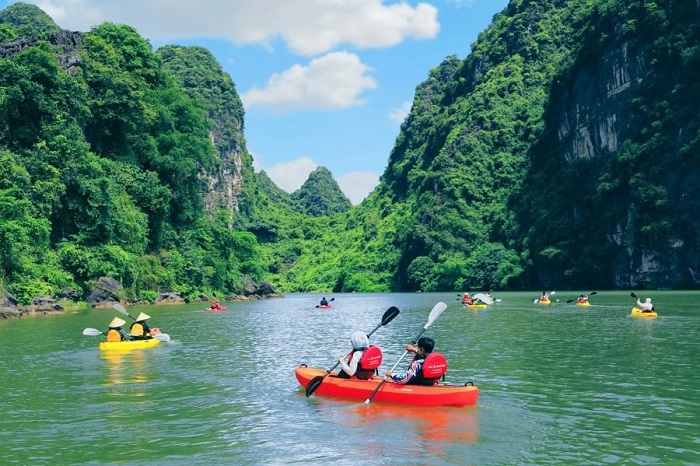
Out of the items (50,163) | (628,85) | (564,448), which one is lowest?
(564,448)

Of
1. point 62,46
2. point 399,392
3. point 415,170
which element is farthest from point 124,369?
point 415,170

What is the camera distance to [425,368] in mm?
12133

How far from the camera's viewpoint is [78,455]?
9.26 meters

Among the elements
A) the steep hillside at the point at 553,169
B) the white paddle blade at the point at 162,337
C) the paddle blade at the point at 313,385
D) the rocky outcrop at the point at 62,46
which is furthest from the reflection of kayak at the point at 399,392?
the steep hillside at the point at 553,169

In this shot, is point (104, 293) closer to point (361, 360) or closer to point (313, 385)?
point (313, 385)

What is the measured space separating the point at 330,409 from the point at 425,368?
1.82 m

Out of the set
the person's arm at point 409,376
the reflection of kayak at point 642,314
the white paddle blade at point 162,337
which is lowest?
the reflection of kayak at point 642,314

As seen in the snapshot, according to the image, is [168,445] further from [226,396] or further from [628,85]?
[628,85]

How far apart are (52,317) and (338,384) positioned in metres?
26.1

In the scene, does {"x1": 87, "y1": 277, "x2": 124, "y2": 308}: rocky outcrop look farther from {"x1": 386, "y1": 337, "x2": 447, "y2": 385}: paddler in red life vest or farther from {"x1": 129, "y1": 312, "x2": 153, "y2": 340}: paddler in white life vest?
{"x1": 386, "y1": 337, "x2": 447, "y2": 385}: paddler in red life vest

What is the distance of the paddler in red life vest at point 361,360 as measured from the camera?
13.2 m

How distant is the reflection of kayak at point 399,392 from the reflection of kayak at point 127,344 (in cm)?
922

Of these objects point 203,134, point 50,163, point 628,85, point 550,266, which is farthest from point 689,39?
point 50,163

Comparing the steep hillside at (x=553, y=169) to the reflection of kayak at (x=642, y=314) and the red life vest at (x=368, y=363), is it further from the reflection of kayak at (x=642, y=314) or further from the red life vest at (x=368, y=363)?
the red life vest at (x=368, y=363)
